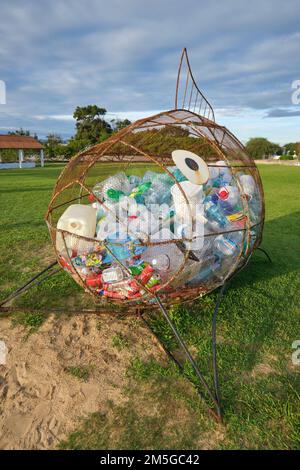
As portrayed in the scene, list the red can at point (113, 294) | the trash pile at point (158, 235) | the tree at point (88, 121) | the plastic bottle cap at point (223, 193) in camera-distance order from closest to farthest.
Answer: the trash pile at point (158, 235)
the red can at point (113, 294)
the plastic bottle cap at point (223, 193)
the tree at point (88, 121)

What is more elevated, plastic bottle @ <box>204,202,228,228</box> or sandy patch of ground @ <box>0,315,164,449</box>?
plastic bottle @ <box>204,202,228,228</box>

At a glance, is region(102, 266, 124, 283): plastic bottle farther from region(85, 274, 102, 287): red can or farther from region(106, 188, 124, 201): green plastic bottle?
region(106, 188, 124, 201): green plastic bottle

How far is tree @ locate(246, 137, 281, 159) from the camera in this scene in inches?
2436

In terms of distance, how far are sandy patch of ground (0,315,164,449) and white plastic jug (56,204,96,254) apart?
2.28 feet

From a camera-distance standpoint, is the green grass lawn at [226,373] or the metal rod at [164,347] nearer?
the green grass lawn at [226,373]

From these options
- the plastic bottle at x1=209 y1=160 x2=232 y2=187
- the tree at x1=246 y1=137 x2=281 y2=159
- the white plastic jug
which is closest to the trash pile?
the white plastic jug

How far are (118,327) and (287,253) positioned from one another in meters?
3.09

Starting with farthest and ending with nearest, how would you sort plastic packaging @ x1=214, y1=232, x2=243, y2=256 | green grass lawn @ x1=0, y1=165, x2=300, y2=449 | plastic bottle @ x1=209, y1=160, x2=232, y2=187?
plastic bottle @ x1=209, y1=160, x2=232, y2=187 < plastic packaging @ x1=214, y1=232, x2=243, y2=256 < green grass lawn @ x1=0, y1=165, x2=300, y2=449

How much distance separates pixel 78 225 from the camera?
7.84 ft

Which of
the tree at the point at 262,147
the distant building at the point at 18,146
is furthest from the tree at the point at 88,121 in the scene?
the tree at the point at 262,147

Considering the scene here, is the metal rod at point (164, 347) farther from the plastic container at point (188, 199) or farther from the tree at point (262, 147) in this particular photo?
the tree at point (262, 147)

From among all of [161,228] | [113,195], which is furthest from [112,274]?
[113,195]

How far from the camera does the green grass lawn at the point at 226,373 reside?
5.69 ft

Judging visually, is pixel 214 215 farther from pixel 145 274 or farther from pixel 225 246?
pixel 145 274
